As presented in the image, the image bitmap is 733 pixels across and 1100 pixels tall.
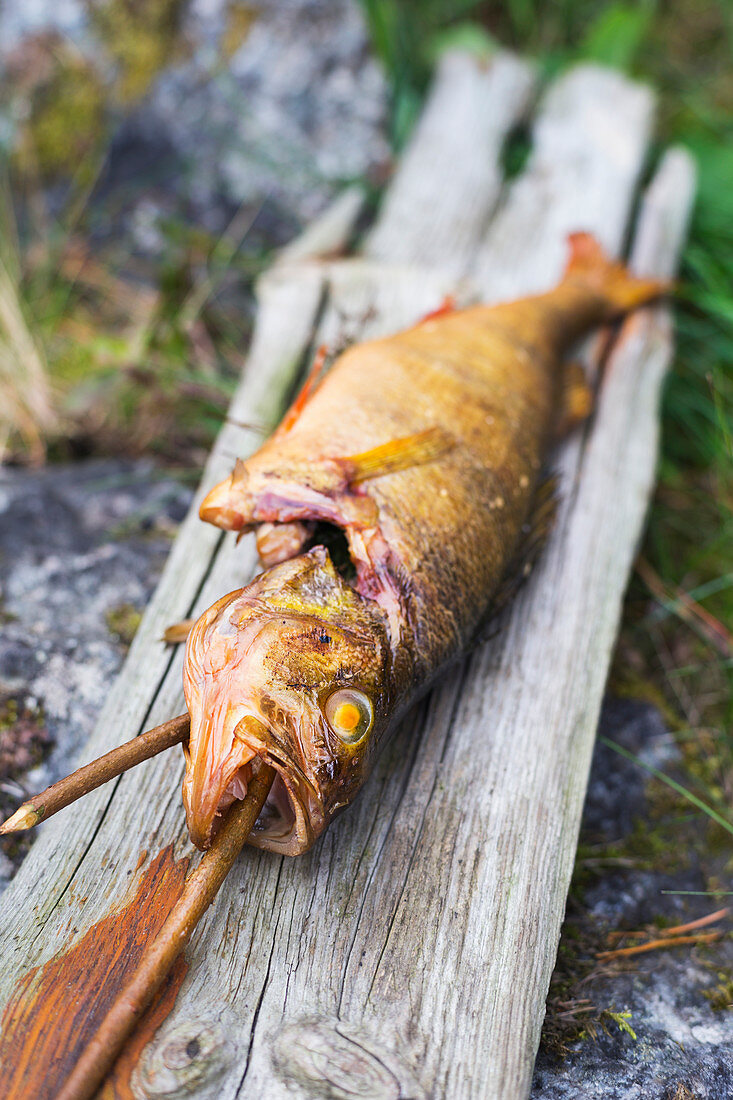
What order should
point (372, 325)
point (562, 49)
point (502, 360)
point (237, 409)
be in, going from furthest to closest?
point (562, 49), point (372, 325), point (237, 409), point (502, 360)

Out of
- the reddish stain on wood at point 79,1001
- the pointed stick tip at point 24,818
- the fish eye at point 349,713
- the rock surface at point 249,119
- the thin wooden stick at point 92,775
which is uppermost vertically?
the rock surface at point 249,119

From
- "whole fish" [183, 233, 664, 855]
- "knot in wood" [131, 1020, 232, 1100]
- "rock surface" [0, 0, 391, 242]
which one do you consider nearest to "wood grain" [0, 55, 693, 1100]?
"knot in wood" [131, 1020, 232, 1100]

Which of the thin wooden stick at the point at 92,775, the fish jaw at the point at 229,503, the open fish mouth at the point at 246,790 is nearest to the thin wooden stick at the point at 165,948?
the open fish mouth at the point at 246,790

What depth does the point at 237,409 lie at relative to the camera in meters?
3.52

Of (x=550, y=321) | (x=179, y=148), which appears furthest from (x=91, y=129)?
(x=550, y=321)

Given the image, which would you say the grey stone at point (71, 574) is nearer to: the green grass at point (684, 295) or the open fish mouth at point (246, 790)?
the open fish mouth at point (246, 790)

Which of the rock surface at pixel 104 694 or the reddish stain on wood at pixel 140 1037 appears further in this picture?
the rock surface at pixel 104 694

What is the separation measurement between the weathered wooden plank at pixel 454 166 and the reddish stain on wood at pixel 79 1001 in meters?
3.51

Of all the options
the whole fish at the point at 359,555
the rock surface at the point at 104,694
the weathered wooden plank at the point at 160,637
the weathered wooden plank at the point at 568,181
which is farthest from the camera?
the weathered wooden plank at the point at 568,181

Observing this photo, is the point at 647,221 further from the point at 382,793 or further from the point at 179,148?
the point at 382,793

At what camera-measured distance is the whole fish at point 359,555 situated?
72.8 inches

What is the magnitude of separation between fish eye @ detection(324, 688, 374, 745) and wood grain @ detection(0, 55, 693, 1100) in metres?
0.57

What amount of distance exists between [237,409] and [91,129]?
2.73 metres

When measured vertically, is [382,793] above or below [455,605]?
below
